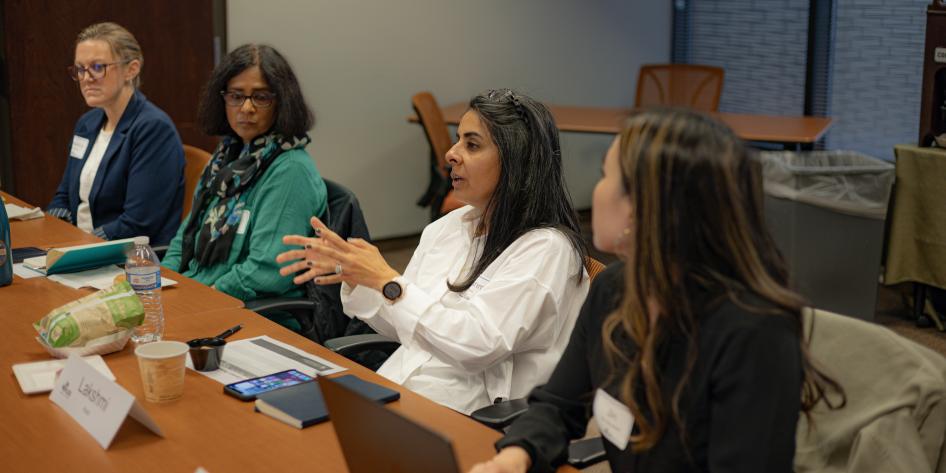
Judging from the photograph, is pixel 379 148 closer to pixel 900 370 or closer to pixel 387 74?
pixel 387 74

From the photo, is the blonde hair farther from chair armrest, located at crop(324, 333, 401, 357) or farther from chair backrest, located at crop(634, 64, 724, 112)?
chair backrest, located at crop(634, 64, 724, 112)

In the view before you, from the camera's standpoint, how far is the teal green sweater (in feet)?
9.04

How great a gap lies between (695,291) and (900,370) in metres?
0.59

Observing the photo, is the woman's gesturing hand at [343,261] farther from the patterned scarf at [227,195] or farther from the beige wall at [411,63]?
the beige wall at [411,63]

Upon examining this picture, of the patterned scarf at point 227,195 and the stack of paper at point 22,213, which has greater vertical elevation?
the patterned scarf at point 227,195

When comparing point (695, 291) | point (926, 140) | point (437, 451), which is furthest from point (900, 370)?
point (926, 140)

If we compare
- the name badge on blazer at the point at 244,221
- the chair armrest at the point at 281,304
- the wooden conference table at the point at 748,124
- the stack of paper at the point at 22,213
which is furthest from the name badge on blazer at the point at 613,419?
the wooden conference table at the point at 748,124

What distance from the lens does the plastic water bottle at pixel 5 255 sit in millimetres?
2568

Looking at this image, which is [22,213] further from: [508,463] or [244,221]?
[508,463]

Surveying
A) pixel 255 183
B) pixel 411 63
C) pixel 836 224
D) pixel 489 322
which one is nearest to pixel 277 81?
pixel 255 183

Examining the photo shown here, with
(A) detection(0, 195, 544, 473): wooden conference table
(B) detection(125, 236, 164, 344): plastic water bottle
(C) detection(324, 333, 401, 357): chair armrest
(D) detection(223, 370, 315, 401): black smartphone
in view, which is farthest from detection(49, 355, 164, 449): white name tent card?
(C) detection(324, 333, 401, 357): chair armrest

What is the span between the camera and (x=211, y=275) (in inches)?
115

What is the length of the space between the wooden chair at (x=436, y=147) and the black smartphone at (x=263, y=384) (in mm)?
3090

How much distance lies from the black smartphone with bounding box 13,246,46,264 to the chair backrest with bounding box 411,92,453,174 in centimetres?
246
